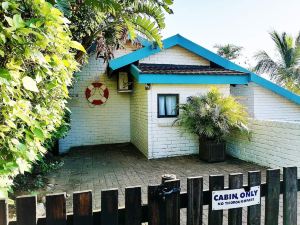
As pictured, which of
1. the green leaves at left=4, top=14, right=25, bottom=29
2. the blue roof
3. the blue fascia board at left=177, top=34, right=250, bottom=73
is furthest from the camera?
the blue fascia board at left=177, top=34, right=250, bottom=73

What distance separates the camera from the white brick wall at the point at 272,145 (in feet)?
19.2

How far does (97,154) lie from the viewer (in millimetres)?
9016

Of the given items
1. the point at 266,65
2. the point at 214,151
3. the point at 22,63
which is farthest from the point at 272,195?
the point at 266,65

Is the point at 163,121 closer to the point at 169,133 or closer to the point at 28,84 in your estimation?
the point at 169,133

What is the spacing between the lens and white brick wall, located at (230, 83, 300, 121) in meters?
10.3

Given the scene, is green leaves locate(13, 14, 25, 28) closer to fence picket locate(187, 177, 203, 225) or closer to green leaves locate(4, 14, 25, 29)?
green leaves locate(4, 14, 25, 29)

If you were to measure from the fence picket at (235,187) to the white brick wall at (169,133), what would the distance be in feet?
19.4

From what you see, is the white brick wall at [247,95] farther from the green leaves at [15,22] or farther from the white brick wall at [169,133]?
the green leaves at [15,22]

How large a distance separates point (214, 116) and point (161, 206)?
221 inches

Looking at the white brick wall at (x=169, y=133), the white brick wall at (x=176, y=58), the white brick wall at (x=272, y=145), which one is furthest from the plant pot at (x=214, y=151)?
the white brick wall at (x=176, y=58)

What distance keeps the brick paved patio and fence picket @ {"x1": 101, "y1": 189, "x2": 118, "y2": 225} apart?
2720 mm

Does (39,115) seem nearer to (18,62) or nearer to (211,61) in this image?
(18,62)

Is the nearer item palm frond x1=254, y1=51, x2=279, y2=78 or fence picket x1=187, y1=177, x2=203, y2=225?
fence picket x1=187, y1=177, x2=203, y2=225

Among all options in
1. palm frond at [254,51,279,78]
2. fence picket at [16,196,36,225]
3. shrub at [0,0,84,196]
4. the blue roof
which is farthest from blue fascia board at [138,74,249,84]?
palm frond at [254,51,279,78]
